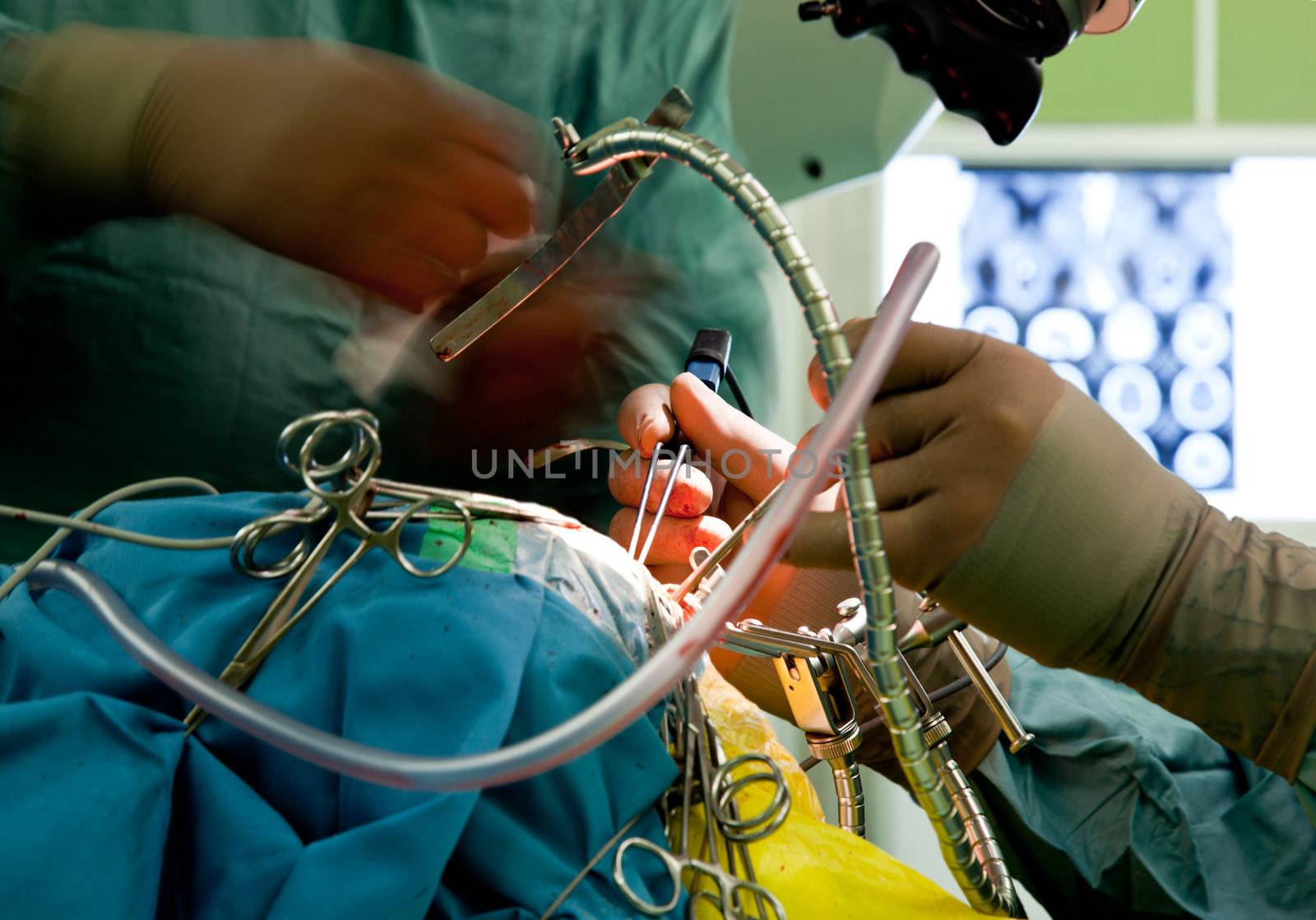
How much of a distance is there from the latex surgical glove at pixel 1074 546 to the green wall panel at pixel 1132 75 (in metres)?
1.74

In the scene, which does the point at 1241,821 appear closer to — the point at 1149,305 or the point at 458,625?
the point at 458,625

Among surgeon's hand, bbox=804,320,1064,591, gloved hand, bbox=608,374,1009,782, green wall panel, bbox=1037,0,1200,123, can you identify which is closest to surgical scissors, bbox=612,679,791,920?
surgeon's hand, bbox=804,320,1064,591

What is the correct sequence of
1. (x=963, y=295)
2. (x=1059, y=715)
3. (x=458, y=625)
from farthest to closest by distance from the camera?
(x=963, y=295) < (x=1059, y=715) < (x=458, y=625)

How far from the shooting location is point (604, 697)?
44cm

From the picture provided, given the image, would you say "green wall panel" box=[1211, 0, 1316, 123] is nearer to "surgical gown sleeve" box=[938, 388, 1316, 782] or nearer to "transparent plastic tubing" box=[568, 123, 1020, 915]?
"surgical gown sleeve" box=[938, 388, 1316, 782]

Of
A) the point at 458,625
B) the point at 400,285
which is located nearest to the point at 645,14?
the point at 400,285

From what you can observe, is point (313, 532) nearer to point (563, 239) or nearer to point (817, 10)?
point (563, 239)

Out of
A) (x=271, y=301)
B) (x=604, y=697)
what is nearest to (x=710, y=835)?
(x=604, y=697)

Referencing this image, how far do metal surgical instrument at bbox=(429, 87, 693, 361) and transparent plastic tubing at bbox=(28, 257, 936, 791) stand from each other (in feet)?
0.56

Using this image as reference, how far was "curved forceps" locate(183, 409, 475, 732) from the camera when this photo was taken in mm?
527

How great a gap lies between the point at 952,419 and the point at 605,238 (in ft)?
3.01

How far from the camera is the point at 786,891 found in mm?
571

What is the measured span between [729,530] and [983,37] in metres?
0.55

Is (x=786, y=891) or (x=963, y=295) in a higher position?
(x=963, y=295)
